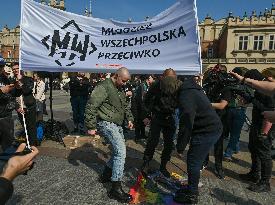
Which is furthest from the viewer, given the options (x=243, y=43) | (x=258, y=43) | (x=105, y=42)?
(x=243, y=43)

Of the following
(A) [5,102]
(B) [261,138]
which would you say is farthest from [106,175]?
(B) [261,138]

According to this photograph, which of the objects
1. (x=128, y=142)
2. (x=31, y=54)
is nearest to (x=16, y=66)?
(x=31, y=54)

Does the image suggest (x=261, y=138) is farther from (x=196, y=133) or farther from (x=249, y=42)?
(x=249, y=42)

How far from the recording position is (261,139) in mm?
5281

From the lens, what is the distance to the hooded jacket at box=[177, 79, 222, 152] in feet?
14.4

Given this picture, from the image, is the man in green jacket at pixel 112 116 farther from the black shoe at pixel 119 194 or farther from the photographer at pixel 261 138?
the photographer at pixel 261 138

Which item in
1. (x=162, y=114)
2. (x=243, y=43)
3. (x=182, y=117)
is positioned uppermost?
(x=243, y=43)

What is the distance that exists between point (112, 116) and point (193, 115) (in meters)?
1.26

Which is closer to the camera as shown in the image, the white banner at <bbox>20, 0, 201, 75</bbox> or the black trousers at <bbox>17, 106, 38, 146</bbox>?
the white banner at <bbox>20, 0, 201, 75</bbox>

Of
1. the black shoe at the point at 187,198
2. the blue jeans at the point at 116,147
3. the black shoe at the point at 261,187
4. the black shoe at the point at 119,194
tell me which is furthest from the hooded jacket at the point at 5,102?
the black shoe at the point at 261,187

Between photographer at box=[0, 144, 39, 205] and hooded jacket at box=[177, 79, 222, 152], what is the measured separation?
9.37 feet

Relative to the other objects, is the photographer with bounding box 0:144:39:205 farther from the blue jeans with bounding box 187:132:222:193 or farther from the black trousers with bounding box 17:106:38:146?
the black trousers with bounding box 17:106:38:146

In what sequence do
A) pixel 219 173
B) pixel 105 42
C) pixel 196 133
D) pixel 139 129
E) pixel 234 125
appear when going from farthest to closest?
pixel 139 129 → pixel 234 125 → pixel 105 42 → pixel 219 173 → pixel 196 133

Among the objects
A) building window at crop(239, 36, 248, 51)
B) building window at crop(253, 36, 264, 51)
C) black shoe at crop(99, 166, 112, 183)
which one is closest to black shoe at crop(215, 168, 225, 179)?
black shoe at crop(99, 166, 112, 183)
